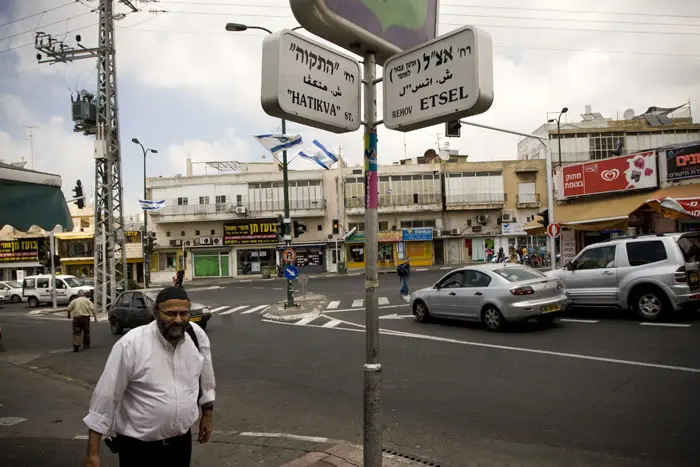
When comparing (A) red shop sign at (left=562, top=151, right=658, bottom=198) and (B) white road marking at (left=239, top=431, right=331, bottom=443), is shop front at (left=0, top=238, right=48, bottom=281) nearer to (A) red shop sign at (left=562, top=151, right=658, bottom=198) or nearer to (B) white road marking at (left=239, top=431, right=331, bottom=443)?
(A) red shop sign at (left=562, top=151, right=658, bottom=198)

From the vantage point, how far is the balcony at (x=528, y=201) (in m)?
48.5

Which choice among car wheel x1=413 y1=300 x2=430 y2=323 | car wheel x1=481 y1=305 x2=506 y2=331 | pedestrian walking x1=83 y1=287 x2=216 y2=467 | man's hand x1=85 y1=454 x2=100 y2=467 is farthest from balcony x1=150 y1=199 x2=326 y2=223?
man's hand x1=85 y1=454 x2=100 y2=467

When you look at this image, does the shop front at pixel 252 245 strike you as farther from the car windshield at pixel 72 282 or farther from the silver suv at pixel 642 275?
the silver suv at pixel 642 275

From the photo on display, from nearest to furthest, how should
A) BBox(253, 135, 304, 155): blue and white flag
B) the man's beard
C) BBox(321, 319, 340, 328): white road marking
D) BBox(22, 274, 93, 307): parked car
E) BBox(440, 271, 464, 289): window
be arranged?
the man's beard → BBox(440, 271, 464, 289): window → BBox(321, 319, 340, 328): white road marking → BBox(253, 135, 304, 155): blue and white flag → BBox(22, 274, 93, 307): parked car

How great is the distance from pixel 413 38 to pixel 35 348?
14821 millimetres

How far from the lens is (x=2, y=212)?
5.25 metres

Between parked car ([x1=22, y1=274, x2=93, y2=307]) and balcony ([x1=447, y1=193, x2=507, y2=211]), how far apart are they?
33.4m

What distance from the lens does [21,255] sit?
1969 inches

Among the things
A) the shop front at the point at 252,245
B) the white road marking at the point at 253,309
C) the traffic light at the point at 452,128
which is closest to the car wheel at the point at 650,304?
the traffic light at the point at 452,128

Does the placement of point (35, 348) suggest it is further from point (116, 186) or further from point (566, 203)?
point (566, 203)

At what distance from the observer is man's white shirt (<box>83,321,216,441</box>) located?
267cm

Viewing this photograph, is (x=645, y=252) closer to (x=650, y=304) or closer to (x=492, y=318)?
(x=650, y=304)

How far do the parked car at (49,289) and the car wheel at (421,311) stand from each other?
2267 cm

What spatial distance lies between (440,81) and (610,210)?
1863 cm
